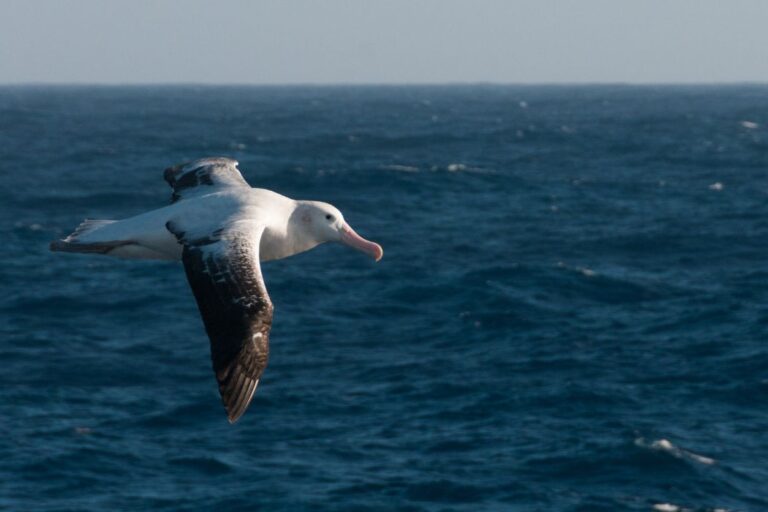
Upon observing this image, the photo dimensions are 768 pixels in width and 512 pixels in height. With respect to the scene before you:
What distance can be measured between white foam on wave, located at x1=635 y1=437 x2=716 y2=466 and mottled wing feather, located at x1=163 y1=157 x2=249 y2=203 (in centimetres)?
1792

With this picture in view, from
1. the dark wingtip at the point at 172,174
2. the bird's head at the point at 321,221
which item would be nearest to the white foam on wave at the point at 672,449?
the dark wingtip at the point at 172,174

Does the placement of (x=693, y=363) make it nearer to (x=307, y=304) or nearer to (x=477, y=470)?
(x=477, y=470)

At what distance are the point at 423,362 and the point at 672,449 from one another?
991cm

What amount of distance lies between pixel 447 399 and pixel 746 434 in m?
8.04

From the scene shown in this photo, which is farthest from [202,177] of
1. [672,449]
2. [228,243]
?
[672,449]

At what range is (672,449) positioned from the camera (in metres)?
31.0

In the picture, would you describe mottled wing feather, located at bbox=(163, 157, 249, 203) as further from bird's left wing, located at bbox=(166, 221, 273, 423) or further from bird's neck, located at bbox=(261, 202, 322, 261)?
bird's left wing, located at bbox=(166, 221, 273, 423)

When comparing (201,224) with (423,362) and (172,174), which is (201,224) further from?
(423,362)

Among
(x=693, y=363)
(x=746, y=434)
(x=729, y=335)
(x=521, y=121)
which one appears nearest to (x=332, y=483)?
(x=746, y=434)

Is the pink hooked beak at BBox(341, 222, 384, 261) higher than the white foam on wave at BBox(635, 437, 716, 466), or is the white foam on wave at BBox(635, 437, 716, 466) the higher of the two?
the pink hooked beak at BBox(341, 222, 384, 261)

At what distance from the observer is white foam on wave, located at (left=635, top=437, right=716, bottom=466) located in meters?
30.3

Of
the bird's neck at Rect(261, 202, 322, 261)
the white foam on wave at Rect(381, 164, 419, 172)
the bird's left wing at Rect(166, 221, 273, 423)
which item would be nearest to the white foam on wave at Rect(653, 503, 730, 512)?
the bird's neck at Rect(261, 202, 322, 261)

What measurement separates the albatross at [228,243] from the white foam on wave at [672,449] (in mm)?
18152

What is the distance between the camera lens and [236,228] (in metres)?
11.9
